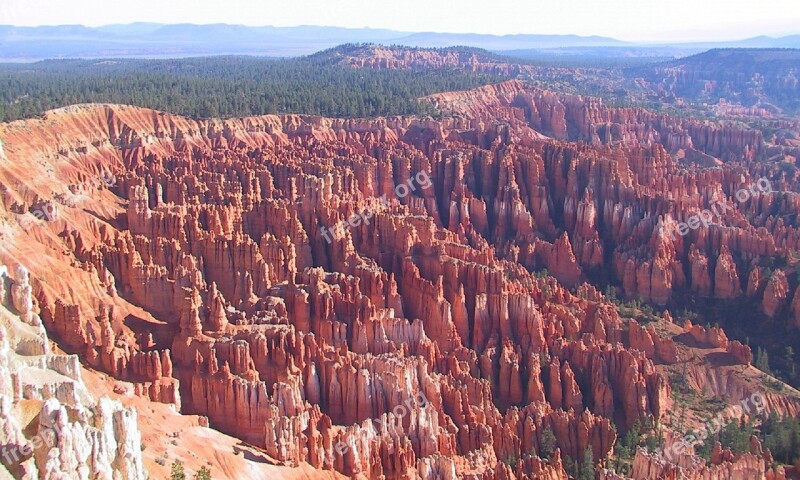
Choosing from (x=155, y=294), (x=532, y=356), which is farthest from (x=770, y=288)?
(x=155, y=294)

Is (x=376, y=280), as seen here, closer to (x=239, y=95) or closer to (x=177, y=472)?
(x=177, y=472)

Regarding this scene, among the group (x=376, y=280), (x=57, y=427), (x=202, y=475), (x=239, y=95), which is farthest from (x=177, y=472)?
(x=239, y=95)

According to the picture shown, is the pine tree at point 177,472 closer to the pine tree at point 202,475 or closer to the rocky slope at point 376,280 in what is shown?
the pine tree at point 202,475

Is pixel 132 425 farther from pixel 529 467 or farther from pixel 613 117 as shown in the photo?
pixel 613 117

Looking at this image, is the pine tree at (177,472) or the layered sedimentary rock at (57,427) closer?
the layered sedimentary rock at (57,427)

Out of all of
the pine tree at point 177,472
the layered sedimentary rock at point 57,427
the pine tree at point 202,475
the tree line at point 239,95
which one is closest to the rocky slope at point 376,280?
the pine tree at point 202,475

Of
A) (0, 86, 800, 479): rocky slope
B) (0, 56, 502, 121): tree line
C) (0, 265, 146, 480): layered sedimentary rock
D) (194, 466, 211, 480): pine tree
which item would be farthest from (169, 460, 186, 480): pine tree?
(0, 56, 502, 121): tree line

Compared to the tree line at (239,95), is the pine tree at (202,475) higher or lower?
lower

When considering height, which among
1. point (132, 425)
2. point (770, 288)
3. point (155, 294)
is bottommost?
point (770, 288)
